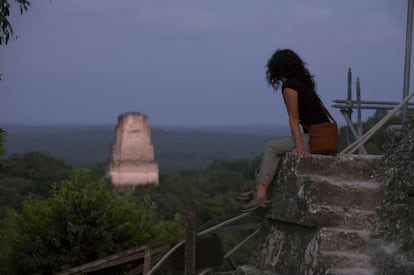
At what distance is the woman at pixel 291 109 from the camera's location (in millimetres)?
7344

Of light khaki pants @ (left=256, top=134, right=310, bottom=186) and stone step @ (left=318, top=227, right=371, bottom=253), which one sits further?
light khaki pants @ (left=256, top=134, right=310, bottom=186)

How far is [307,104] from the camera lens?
24.2ft

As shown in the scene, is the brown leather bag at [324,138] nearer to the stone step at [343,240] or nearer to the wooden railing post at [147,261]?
the stone step at [343,240]

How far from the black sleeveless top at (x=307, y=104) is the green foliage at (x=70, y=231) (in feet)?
16.3

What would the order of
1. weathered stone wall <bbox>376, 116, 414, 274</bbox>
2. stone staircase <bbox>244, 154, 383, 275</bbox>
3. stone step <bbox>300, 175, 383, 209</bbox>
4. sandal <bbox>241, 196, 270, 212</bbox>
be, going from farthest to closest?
sandal <bbox>241, 196, 270, 212</bbox>
stone step <bbox>300, 175, 383, 209</bbox>
stone staircase <bbox>244, 154, 383, 275</bbox>
weathered stone wall <bbox>376, 116, 414, 274</bbox>

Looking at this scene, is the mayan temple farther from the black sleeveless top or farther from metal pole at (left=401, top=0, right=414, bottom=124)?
the black sleeveless top

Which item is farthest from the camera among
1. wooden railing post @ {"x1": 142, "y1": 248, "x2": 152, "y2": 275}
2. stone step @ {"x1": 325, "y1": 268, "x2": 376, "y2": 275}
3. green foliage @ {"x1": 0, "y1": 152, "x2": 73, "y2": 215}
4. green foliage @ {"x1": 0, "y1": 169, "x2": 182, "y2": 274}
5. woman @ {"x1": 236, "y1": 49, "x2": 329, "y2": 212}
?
green foliage @ {"x1": 0, "y1": 152, "x2": 73, "y2": 215}

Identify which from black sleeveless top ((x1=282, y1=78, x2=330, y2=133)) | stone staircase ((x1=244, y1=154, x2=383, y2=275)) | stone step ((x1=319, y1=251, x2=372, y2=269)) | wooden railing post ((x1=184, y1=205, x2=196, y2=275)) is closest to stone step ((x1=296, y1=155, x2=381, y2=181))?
stone staircase ((x1=244, y1=154, x2=383, y2=275))

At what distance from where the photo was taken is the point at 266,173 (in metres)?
7.45

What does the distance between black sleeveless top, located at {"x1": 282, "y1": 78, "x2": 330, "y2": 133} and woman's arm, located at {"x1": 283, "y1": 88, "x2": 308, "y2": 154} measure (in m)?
0.05

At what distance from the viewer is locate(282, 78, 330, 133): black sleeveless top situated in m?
7.38

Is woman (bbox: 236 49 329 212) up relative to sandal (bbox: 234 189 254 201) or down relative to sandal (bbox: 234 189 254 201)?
up

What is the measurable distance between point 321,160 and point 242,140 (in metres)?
126

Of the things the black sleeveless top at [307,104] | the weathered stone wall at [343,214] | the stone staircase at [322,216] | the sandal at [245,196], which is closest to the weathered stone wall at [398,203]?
the weathered stone wall at [343,214]
